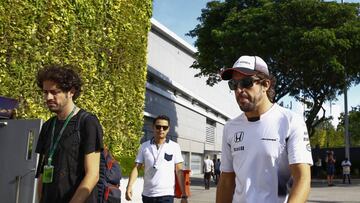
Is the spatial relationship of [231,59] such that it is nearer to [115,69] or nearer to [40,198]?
[115,69]

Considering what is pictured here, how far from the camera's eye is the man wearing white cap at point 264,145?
9.62 feet

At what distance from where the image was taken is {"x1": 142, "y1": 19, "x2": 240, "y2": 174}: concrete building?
36.2 metres

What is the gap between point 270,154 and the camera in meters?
2.98

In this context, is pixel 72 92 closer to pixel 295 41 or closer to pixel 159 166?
pixel 159 166

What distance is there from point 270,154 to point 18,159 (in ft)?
20.3

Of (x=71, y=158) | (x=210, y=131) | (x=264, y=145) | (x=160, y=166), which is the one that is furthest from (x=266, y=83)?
(x=210, y=131)

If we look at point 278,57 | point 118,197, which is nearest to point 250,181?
point 118,197

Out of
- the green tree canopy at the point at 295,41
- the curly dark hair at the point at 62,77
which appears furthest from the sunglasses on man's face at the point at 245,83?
the green tree canopy at the point at 295,41

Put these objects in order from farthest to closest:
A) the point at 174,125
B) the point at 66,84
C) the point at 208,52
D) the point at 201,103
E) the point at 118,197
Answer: the point at 201,103 < the point at 174,125 < the point at 208,52 < the point at 118,197 < the point at 66,84

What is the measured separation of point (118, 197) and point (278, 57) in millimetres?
24031

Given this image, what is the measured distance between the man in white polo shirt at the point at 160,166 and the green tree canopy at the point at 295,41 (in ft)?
65.3

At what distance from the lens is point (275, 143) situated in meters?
2.99

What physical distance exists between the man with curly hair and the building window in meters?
50.1

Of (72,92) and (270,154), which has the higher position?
(72,92)
